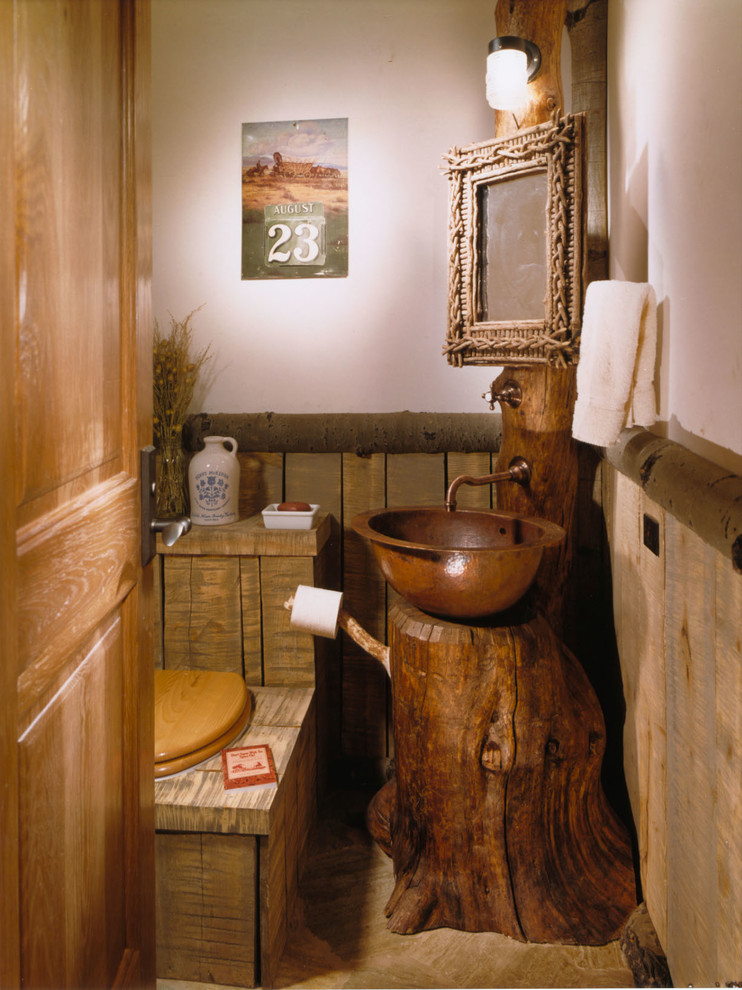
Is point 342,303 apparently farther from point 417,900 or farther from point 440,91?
point 417,900

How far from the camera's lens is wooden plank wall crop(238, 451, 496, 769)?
2.59 meters

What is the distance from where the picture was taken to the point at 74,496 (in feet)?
3.07

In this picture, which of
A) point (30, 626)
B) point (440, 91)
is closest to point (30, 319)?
point (30, 626)

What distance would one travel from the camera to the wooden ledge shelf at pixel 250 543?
89.8 inches

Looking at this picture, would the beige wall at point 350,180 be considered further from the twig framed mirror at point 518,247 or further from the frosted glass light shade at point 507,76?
the frosted glass light shade at point 507,76

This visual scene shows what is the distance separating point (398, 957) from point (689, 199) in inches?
70.4

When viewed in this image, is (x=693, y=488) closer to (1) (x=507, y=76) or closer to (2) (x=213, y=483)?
(1) (x=507, y=76)

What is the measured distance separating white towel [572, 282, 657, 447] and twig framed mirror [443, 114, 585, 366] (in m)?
0.28

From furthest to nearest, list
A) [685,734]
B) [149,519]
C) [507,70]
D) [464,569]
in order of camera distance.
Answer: [507,70], [464,569], [685,734], [149,519]

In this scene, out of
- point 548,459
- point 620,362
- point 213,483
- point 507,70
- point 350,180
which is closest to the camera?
point 620,362

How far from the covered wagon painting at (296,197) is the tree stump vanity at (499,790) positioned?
1.31 meters

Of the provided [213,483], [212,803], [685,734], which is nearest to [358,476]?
[213,483]

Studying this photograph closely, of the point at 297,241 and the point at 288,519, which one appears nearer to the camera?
the point at 288,519

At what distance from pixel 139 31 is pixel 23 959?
1.20 metres
